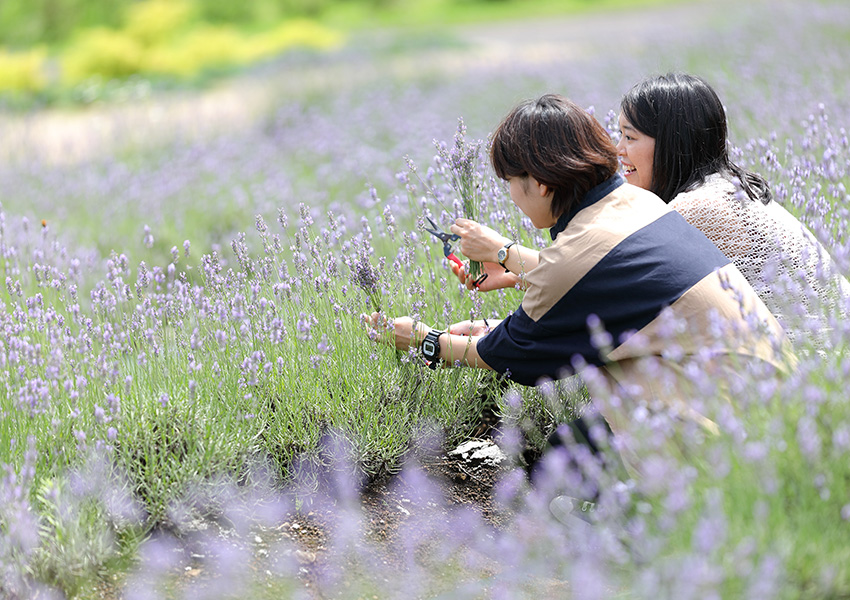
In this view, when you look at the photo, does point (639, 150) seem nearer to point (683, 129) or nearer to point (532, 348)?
point (683, 129)

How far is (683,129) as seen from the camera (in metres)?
2.51

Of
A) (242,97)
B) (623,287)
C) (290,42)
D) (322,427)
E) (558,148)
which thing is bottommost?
(290,42)

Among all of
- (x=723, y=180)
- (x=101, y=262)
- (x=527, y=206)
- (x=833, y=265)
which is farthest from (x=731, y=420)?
(x=101, y=262)

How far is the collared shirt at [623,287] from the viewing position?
203cm

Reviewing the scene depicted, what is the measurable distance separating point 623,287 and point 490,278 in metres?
0.66

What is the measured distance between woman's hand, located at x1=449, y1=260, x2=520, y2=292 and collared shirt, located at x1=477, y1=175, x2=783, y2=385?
0.45m

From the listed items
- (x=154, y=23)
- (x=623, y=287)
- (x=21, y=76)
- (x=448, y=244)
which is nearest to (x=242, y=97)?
(x=21, y=76)

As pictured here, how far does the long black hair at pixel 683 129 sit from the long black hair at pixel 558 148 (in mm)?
394

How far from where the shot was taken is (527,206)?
230 cm

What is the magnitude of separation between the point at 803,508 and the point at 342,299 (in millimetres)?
1668

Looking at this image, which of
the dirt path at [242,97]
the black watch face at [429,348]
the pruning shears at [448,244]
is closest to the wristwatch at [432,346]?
the black watch face at [429,348]

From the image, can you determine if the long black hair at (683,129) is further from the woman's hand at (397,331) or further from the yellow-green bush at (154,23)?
the yellow-green bush at (154,23)

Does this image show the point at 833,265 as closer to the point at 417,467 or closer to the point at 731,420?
the point at 731,420

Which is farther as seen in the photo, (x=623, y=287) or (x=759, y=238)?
(x=759, y=238)
